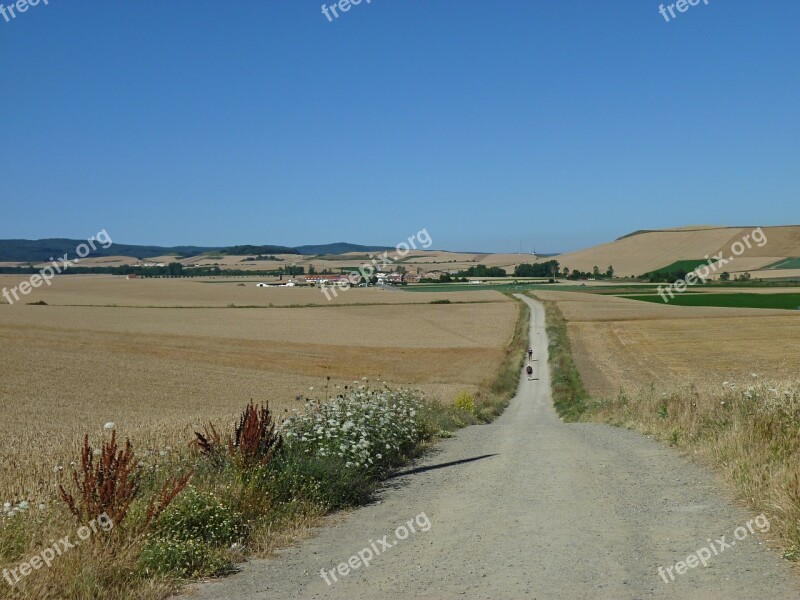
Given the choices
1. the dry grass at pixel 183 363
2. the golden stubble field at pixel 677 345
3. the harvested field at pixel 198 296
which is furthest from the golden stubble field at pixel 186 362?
the golden stubble field at pixel 677 345

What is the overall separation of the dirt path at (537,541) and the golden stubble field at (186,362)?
3.33 metres

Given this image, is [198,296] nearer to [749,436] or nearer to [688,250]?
[688,250]

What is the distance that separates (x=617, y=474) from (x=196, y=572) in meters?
5.86

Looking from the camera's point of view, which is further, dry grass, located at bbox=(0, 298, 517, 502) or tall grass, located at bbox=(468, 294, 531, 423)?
tall grass, located at bbox=(468, 294, 531, 423)

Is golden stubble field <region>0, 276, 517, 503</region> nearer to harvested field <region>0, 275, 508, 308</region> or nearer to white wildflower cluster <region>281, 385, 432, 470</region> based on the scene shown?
white wildflower cluster <region>281, 385, 432, 470</region>

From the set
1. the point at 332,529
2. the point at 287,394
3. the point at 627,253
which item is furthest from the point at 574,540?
the point at 627,253

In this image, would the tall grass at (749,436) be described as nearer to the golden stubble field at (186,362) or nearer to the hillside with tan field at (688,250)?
the golden stubble field at (186,362)

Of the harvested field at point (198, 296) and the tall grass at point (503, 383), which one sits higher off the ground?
the harvested field at point (198, 296)

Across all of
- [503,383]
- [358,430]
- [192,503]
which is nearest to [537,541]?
[192,503]

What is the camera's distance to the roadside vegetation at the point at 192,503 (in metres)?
6.02

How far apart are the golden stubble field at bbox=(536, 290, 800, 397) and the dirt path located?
17.1 meters

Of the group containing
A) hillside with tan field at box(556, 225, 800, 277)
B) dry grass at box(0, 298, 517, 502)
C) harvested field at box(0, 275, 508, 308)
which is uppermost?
hillside with tan field at box(556, 225, 800, 277)

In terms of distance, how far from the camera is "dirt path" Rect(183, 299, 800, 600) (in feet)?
19.5

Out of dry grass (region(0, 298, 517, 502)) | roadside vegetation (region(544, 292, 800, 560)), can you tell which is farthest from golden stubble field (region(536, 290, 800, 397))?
roadside vegetation (region(544, 292, 800, 560))
